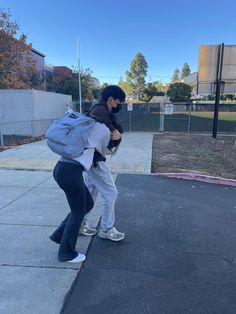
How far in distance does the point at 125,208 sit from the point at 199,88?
40.8 feet

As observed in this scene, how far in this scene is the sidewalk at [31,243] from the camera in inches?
101

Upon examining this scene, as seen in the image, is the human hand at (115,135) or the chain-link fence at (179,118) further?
the chain-link fence at (179,118)

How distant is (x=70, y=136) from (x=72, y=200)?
24.6 inches

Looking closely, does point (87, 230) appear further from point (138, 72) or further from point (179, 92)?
point (138, 72)

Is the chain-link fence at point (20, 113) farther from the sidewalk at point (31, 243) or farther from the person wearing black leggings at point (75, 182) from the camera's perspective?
the person wearing black leggings at point (75, 182)

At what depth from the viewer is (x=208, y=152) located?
10781 millimetres

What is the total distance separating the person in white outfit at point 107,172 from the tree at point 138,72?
77119 mm

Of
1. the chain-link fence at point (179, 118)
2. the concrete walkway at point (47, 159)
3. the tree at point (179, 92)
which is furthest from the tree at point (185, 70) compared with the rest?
the concrete walkway at point (47, 159)

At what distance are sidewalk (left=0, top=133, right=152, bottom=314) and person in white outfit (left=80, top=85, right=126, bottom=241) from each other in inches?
11.4

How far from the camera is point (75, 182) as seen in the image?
9.31ft

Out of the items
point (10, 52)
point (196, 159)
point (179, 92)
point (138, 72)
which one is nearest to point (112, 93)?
point (196, 159)

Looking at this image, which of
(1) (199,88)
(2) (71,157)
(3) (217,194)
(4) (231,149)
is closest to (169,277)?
(2) (71,157)

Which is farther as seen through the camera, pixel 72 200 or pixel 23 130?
pixel 23 130

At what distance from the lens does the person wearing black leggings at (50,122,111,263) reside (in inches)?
112
